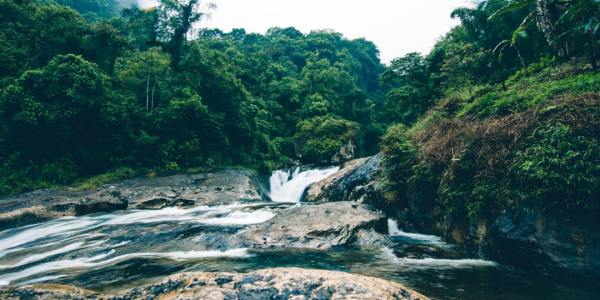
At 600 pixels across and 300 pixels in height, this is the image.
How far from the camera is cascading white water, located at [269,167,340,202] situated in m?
21.8

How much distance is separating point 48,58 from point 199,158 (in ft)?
40.9

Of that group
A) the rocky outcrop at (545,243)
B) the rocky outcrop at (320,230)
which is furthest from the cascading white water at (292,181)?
the rocky outcrop at (545,243)

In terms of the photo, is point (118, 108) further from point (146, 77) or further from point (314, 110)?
point (314, 110)

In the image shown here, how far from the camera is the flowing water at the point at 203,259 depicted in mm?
5918

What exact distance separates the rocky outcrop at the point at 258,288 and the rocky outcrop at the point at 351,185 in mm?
9887

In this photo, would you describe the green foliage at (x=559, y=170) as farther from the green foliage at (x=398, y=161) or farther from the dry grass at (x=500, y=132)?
the green foliage at (x=398, y=161)

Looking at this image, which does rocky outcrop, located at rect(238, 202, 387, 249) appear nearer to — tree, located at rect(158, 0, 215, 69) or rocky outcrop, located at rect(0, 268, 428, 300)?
rocky outcrop, located at rect(0, 268, 428, 300)

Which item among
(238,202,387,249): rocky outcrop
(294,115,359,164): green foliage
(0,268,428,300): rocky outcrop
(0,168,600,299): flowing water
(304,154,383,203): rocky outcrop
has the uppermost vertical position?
(294,115,359,164): green foliage

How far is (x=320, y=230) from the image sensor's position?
9.26m

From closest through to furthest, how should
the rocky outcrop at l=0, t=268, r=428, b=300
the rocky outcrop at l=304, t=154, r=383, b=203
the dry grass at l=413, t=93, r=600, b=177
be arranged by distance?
the rocky outcrop at l=0, t=268, r=428, b=300
the dry grass at l=413, t=93, r=600, b=177
the rocky outcrop at l=304, t=154, r=383, b=203

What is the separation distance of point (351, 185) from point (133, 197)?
10.6m

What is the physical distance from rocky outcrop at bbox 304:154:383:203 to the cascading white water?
3.55m

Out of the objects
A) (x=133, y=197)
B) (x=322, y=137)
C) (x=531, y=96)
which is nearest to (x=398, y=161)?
(x=531, y=96)

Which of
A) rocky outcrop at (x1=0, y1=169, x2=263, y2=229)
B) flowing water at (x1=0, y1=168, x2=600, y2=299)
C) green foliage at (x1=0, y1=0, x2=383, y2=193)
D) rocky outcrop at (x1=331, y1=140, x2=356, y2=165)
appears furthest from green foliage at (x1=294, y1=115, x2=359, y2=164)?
flowing water at (x1=0, y1=168, x2=600, y2=299)
